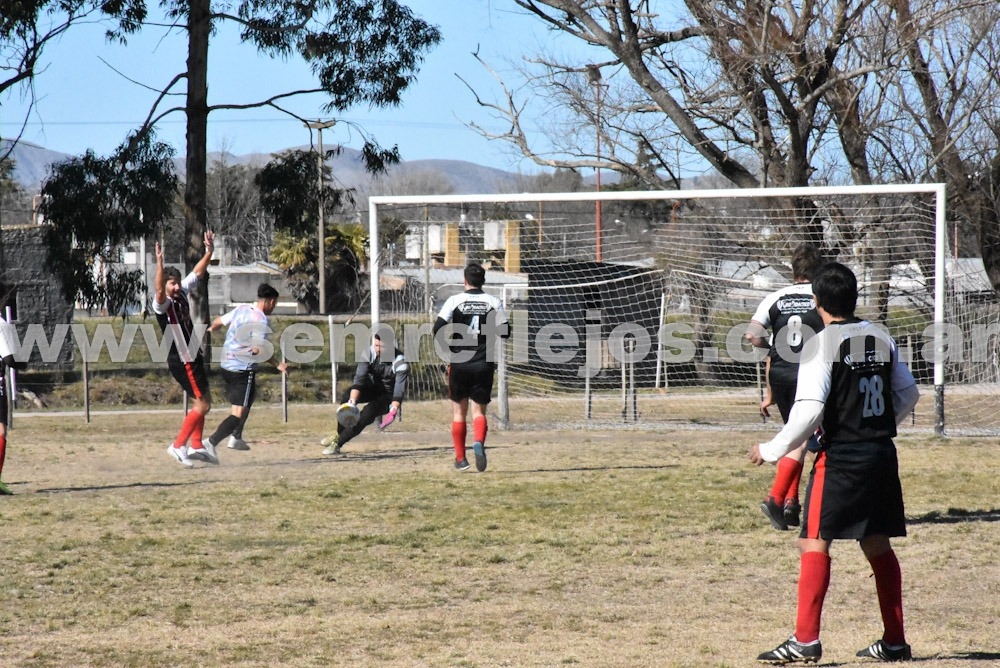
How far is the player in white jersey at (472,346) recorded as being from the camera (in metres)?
10.1

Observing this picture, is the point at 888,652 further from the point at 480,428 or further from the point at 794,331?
the point at 480,428

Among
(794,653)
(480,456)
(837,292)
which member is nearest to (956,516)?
(480,456)

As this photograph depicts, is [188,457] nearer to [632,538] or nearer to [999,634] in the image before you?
[632,538]

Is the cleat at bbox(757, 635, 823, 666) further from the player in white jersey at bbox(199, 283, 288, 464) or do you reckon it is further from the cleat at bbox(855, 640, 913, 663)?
the player in white jersey at bbox(199, 283, 288, 464)

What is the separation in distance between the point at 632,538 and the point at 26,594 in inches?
146

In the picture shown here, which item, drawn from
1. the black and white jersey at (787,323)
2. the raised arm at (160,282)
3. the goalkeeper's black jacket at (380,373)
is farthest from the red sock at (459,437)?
the black and white jersey at (787,323)

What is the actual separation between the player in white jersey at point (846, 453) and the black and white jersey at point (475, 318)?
535cm

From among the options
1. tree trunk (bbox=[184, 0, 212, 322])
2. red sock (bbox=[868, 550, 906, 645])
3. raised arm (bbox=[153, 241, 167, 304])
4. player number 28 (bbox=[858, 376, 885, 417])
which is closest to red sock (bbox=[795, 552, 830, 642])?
red sock (bbox=[868, 550, 906, 645])

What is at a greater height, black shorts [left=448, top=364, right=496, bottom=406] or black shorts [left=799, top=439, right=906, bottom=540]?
black shorts [left=448, top=364, right=496, bottom=406]

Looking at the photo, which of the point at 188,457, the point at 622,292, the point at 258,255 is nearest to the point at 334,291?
the point at 258,255

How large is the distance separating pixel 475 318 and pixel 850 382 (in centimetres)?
555

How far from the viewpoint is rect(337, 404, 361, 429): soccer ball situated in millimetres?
12477

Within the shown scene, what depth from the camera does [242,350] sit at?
11469mm

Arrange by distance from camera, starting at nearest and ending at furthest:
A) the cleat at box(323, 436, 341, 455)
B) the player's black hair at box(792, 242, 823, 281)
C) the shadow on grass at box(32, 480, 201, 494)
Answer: the player's black hair at box(792, 242, 823, 281) < the shadow on grass at box(32, 480, 201, 494) < the cleat at box(323, 436, 341, 455)
